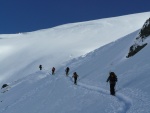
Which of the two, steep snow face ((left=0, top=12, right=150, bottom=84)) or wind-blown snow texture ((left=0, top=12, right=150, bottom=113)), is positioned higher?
wind-blown snow texture ((left=0, top=12, right=150, bottom=113))

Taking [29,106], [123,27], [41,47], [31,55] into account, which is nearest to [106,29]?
[123,27]

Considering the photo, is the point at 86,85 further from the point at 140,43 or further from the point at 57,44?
the point at 57,44

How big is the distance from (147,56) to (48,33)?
131090 millimetres

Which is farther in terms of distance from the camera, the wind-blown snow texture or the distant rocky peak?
the distant rocky peak

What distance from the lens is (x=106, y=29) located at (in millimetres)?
139375

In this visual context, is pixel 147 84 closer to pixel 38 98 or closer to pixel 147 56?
pixel 147 56

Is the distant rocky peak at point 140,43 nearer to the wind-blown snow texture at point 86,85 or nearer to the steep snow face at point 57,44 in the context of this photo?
the wind-blown snow texture at point 86,85

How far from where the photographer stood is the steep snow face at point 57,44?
318ft

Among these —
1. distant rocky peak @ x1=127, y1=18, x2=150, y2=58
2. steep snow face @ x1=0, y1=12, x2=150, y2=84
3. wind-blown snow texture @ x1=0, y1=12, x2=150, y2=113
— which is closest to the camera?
wind-blown snow texture @ x1=0, y1=12, x2=150, y2=113

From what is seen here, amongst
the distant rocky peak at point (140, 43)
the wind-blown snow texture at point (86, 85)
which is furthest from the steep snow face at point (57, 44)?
the distant rocky peak at point (140, 43)

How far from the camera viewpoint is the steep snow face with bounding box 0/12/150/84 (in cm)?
9700

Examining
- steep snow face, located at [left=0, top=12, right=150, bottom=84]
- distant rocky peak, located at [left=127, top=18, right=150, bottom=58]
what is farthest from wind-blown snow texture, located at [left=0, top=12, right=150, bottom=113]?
distant rocky peak, located at [left=127, top=18, right=150, bottom=58]

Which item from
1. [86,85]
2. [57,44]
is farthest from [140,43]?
[57,44]

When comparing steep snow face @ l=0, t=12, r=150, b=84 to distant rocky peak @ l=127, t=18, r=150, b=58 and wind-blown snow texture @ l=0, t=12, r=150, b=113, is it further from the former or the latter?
distant rocky peak @ l=127, t=18, r=150, b=58
